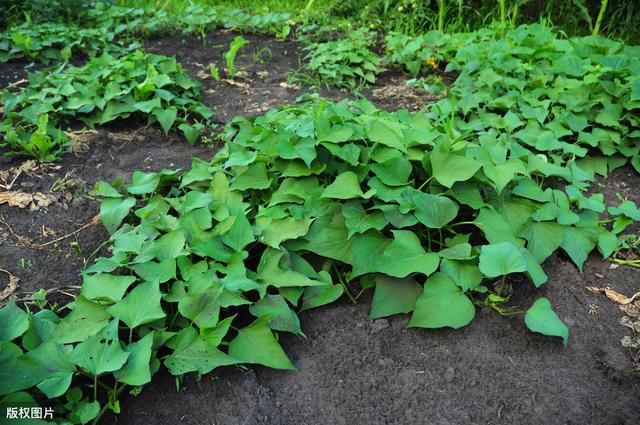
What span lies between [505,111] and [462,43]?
1096mm

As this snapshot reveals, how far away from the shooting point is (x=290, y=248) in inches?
76.4

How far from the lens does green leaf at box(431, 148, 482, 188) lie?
75.9 inches

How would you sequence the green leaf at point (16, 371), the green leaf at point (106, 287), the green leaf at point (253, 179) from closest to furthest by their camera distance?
the green leaf at point (16, 371) < the green leaf at point (106, 287) < the green leaf at point (253, 179)

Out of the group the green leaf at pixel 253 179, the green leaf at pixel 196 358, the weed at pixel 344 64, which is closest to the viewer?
the green leaf at pixel 196 358

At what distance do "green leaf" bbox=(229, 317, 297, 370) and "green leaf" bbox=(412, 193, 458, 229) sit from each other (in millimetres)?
679

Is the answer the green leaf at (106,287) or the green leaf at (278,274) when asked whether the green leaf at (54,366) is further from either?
the green leaf at (278,274)

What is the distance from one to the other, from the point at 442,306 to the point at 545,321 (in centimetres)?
33

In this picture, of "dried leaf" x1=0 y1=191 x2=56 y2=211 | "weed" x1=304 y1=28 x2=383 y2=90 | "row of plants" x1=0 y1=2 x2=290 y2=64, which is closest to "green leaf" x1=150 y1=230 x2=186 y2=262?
"dried leaf" x1=0 y1=191 x2=56 y2=211

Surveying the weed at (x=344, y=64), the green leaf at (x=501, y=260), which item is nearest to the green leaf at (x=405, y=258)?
the green leaf at (x=501, y=260)

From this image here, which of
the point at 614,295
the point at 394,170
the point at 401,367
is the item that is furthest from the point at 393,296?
the point at 614,295

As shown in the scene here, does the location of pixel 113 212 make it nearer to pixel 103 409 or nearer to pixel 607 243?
pixel 103 409

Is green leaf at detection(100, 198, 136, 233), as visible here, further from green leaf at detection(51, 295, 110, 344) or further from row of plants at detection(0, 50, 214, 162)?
row of plants at detection(0, 50, 214, 162)

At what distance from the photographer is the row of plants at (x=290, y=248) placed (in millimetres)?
1517

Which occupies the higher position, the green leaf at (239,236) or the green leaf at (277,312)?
the green leaf at (239,236)
